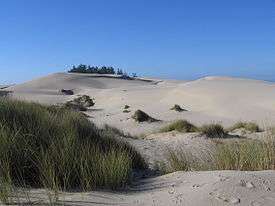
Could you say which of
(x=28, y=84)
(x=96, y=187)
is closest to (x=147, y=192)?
(x=96, y=187)

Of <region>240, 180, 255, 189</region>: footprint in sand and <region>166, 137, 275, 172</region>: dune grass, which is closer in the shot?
<region>240, 180, 255, 189</region>: footprint in sand

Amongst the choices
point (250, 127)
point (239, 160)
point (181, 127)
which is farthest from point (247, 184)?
point (250, 127)

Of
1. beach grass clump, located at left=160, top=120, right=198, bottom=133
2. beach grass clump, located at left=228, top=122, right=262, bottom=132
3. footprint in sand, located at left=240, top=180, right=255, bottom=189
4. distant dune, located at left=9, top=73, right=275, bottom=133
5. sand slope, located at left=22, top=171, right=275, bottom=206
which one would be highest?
footprint in sand, located at left=240, top=180, right=255, bottom=189

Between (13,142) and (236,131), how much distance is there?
1306cm

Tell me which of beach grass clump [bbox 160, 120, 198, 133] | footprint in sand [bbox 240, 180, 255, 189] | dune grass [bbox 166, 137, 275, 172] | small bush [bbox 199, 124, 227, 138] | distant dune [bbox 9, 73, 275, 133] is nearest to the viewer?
footprint in sand [bbox 240, 180, 255, 189]

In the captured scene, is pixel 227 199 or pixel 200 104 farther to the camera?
pixel 200 104

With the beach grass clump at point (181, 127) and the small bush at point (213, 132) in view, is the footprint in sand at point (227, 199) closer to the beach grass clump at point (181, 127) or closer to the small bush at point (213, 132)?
the small bush at point (213, 132)

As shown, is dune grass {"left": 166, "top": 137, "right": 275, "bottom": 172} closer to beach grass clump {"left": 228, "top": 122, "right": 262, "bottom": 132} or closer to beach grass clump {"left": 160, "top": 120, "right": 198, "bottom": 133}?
beach grass clump {"left": 160, "top": 120, "right": 198, "bottom": 133}

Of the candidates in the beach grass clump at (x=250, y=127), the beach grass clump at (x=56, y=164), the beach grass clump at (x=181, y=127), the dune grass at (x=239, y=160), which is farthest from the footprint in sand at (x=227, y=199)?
the beach grass clump at (x=250, y=127)

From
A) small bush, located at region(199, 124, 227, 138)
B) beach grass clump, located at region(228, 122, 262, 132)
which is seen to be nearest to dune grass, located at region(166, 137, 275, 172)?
small bush, located at region(199, 124, 227, 138)

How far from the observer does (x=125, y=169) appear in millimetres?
6809

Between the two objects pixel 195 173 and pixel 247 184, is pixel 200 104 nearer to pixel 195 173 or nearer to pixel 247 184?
pixel 195 173

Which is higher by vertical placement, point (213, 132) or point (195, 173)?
point (195, 173)

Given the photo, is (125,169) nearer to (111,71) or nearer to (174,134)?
(174,134)
